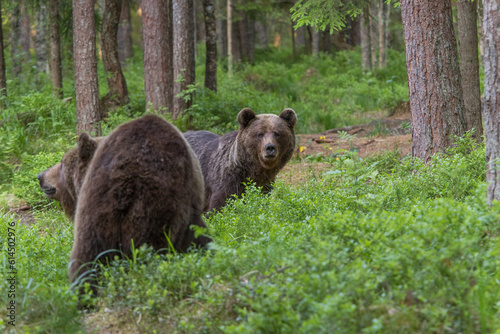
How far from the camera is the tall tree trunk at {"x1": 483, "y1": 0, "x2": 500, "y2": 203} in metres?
4.23

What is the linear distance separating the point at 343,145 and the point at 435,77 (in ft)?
16.0

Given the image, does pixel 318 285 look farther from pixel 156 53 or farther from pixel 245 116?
pixel 156 53

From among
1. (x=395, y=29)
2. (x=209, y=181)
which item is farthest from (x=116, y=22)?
(x=395, y=29)

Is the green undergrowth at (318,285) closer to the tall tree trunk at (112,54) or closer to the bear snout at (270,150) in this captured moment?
the bear snout at (270,150)

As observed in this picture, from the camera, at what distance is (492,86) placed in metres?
4.28

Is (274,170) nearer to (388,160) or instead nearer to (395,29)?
(388,160)

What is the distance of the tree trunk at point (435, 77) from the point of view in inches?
275

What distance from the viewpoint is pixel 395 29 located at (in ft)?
106

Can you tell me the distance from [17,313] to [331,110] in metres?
14.2

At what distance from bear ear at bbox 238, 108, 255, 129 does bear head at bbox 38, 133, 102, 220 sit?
3.03 m

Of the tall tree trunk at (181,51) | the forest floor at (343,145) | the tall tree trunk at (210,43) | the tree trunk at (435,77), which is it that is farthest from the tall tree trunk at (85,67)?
the tree trunk at (435,77)

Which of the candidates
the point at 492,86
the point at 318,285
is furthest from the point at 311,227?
the point at 492,86

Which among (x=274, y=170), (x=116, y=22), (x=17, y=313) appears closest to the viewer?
(x=17, y=313)

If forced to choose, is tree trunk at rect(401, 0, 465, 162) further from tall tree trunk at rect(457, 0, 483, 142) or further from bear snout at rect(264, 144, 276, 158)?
tall tree trunk at rect(457, 0, 483, 142)
